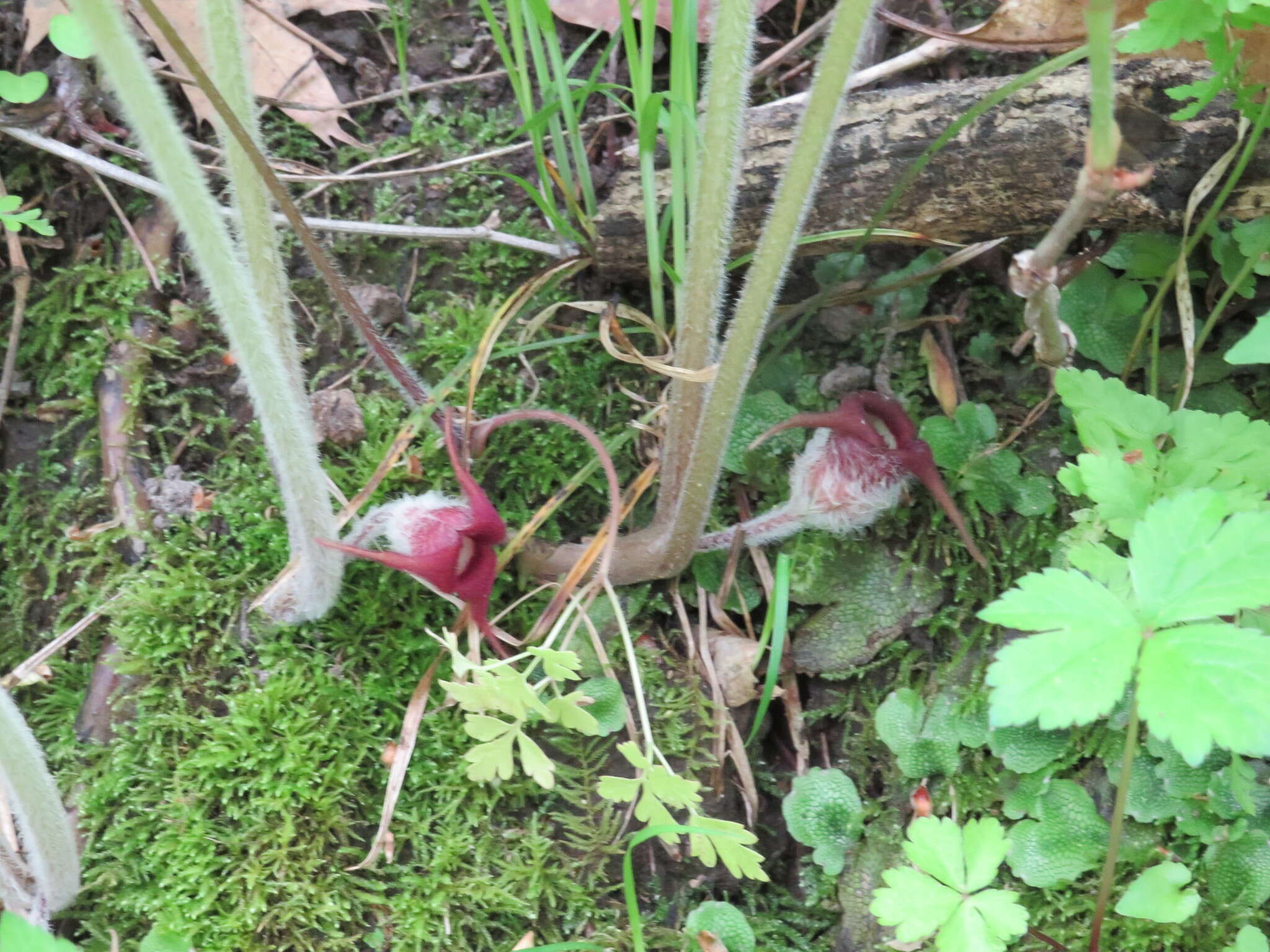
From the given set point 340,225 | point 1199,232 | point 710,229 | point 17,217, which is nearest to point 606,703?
point 710,229

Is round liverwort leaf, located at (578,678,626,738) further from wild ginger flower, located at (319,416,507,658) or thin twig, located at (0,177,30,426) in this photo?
thin twig, located at (0,177,30,426)

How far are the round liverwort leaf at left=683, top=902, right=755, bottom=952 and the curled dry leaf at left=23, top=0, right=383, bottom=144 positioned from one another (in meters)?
1.70

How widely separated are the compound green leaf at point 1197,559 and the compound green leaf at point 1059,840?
1.57 feet

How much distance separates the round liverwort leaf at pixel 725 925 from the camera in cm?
150

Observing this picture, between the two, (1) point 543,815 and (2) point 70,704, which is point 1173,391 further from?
(2) point 70,704

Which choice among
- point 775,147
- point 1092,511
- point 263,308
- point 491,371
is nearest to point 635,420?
point 491,371

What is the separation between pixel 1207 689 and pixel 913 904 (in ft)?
1.64

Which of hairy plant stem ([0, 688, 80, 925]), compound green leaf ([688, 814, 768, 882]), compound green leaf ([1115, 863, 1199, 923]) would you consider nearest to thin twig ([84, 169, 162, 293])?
hairy plant stem ([0, 688, 80, 925])

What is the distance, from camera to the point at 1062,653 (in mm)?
1125

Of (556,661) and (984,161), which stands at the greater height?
(984,161)

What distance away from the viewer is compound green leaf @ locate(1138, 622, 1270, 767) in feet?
3.41

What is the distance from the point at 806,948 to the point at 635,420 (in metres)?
0.97

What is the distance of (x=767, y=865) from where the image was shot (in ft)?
5.41

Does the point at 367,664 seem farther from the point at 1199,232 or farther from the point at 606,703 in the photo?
the point at 1199,232
